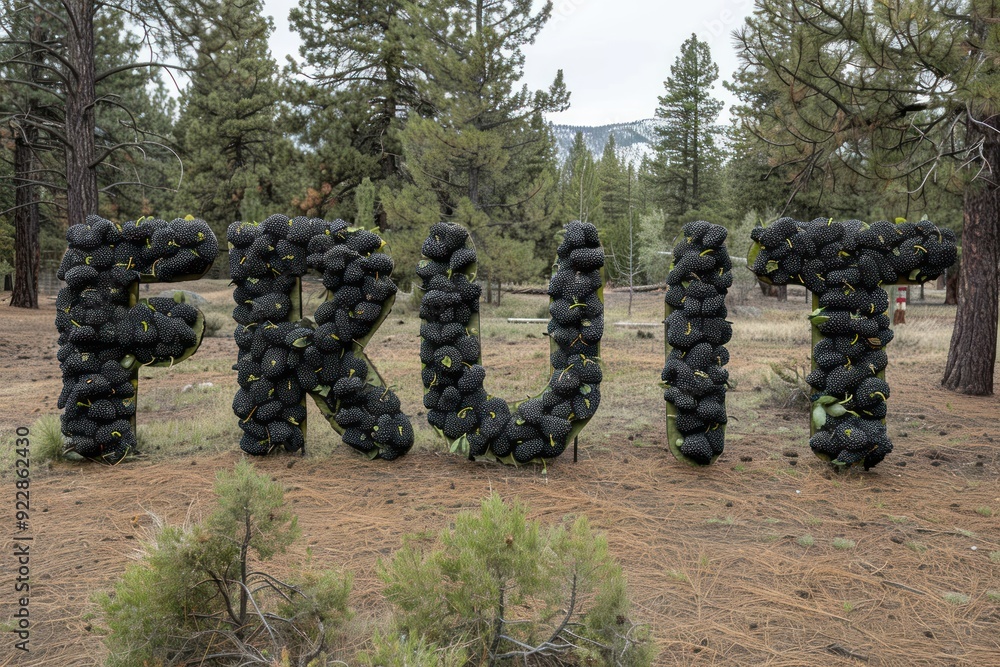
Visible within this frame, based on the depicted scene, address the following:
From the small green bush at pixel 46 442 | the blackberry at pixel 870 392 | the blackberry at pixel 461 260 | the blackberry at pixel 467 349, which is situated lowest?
the small green bush at pixel 46 442

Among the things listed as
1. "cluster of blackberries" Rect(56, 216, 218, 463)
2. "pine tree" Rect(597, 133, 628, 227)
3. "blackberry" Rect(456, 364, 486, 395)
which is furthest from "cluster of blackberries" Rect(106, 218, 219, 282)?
"pine tree" Rect(597, 133, 628, 227)

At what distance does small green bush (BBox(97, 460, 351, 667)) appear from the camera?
7.63ft

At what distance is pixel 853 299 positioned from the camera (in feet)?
17.0

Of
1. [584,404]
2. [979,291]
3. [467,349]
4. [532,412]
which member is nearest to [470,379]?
[467,349]

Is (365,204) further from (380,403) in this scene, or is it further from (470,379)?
(470,379)

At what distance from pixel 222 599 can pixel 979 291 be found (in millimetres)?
8779

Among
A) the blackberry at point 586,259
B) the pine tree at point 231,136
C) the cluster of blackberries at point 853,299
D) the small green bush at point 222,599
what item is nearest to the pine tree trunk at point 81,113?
the blackberry at point 586,259

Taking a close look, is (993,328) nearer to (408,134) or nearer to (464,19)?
(408,134)

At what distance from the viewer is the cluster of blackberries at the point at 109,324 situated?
5.51 metres

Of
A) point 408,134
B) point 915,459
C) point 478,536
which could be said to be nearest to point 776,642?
point 478,536

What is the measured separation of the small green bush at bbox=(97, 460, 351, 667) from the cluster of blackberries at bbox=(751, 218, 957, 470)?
4.23 m

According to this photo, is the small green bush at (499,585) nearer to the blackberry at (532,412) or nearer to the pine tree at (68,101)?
the blackberry at (532,412)

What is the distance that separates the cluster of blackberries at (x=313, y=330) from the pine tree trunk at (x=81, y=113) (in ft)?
18.6

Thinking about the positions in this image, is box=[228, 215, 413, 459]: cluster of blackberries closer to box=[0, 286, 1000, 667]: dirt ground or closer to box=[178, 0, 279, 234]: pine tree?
box=[0, 286, 1000, 667]: dirt ground
